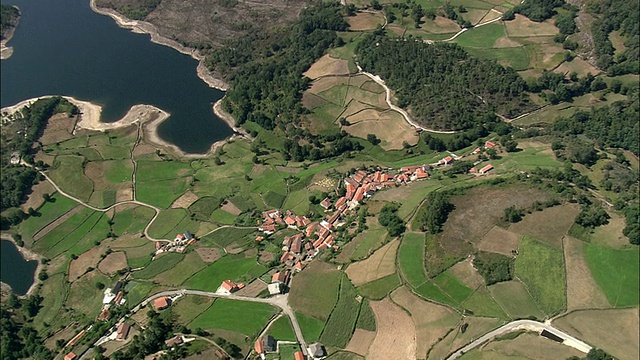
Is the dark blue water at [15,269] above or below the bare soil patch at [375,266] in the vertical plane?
below

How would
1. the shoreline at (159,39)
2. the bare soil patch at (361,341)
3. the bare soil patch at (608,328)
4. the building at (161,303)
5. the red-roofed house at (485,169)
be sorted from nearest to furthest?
the bare soil patch at (608,328), the bare soil patch at (361,341), the building at (161,303), the red-roofed house at (485,169), the shoreline at (159,39)

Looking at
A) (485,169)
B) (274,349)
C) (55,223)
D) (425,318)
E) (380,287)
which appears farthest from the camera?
(55,223)

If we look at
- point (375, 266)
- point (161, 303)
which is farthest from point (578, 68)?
point (161, 303)

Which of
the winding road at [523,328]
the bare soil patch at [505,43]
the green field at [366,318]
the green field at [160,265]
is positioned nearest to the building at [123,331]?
the green field at [160,265]

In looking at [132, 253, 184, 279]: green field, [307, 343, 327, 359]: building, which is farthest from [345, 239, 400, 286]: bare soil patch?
[132, 253, 184, 279]: green field

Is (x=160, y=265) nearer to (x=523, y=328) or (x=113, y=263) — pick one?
(x=113, y=263)

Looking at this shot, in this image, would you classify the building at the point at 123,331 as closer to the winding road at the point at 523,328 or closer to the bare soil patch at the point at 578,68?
the winding road at the point at 523,328

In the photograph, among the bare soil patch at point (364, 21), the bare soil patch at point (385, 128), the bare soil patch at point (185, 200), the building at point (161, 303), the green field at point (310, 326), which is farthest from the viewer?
the bare soil patch at point (364, 21)

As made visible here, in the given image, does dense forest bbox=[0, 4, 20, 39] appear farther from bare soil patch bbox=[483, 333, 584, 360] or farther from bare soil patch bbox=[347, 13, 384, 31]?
bare soil patch bbox=[483, 333, 584, 360]
